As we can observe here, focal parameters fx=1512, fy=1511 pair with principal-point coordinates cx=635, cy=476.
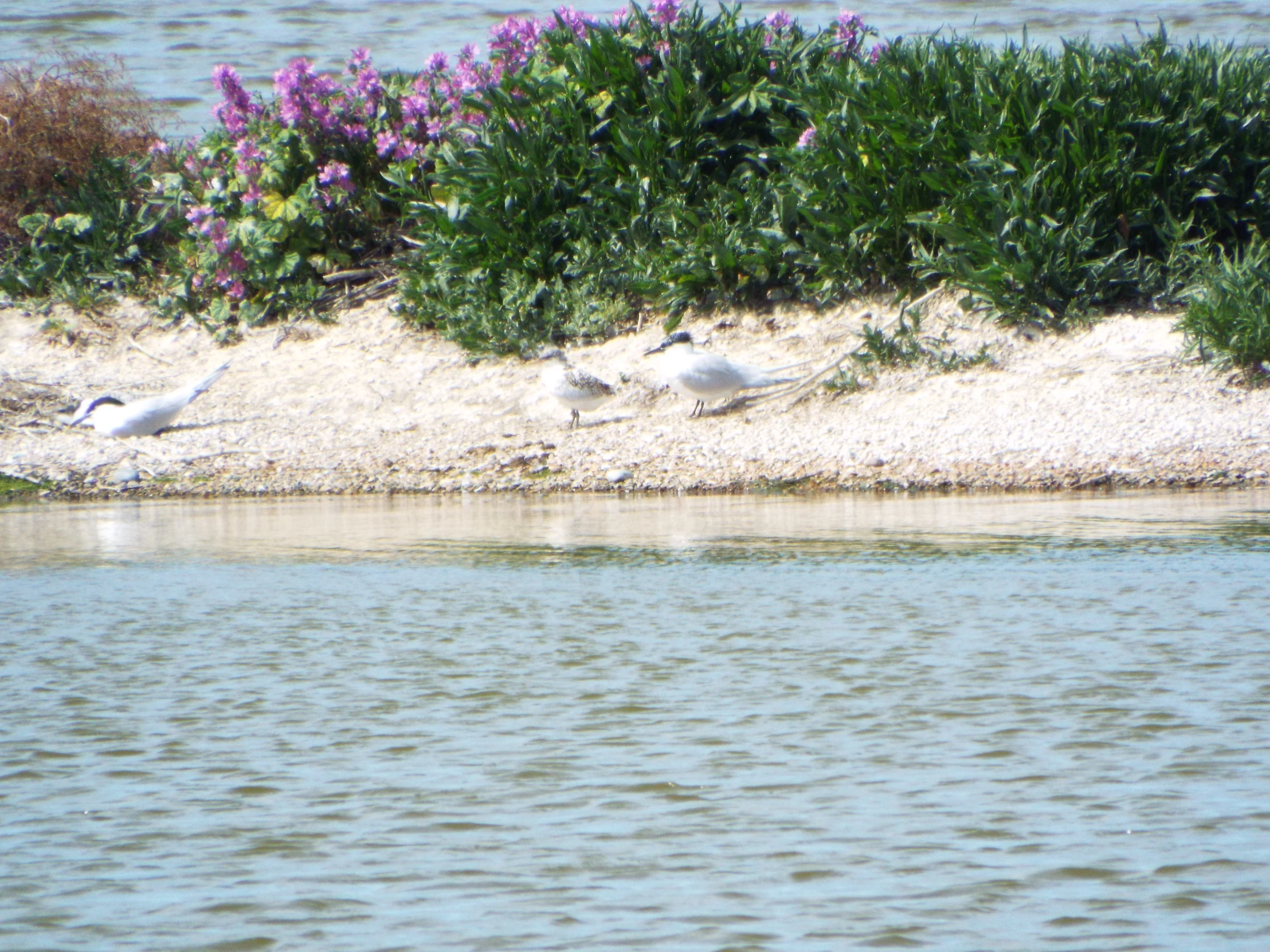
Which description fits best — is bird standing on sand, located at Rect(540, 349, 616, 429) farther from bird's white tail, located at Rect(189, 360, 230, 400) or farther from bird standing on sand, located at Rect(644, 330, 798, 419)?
bird's white tail, located at Rect(189, 360, 230, 400)

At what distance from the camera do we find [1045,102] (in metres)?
11.7

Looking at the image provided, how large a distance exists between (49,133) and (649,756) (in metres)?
15.9

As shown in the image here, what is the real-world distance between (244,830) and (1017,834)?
131 cm

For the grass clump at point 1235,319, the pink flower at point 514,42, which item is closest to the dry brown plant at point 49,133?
the pink flower at point 514,42

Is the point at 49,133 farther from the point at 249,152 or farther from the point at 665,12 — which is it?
the point at 665,12

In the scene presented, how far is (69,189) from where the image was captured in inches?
671

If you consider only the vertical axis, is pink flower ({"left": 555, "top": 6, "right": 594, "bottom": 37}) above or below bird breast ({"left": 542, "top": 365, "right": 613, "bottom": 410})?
above

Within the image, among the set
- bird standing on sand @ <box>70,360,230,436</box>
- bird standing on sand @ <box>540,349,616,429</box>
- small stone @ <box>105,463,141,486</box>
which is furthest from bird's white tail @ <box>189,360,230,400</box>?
bird standing on sand @ <box>540,349,616,429</box>

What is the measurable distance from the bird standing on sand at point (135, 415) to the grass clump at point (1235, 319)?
7.62 metres

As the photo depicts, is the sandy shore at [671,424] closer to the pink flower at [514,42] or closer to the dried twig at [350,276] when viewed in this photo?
the dried twig at [350,276]

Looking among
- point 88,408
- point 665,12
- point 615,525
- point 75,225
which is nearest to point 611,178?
point 665,12

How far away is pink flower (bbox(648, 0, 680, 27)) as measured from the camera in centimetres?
1416

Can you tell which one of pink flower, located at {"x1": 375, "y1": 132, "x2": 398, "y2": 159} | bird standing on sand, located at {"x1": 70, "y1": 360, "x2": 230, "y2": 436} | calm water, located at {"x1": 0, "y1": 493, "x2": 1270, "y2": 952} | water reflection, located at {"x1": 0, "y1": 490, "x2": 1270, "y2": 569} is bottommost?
calm water, located at {"x1": 0, "y1": 493, "x2": 1270, "y2": 952}

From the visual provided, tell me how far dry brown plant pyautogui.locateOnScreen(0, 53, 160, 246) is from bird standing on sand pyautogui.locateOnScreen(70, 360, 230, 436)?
18.9 ft
